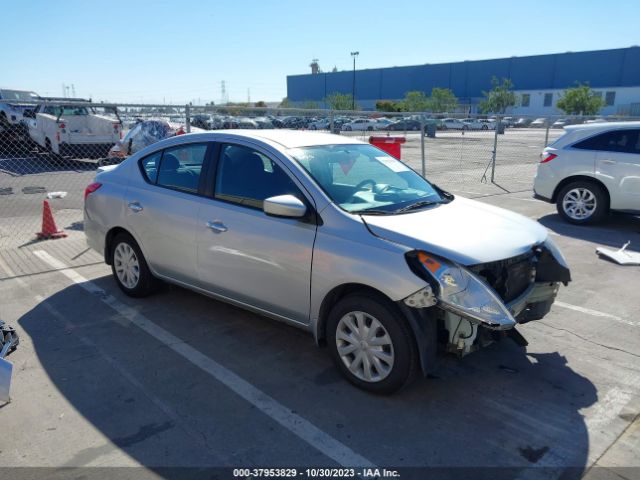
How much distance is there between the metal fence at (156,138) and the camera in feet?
31.9

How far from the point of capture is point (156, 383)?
361cm

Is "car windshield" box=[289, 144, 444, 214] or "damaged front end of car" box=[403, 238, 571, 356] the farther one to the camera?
"car windshield" box=[289, 144, 444, 214]

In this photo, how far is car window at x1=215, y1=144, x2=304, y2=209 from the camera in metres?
3.89

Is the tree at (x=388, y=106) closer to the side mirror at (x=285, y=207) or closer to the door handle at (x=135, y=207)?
the door handle at (x=135, y=207)

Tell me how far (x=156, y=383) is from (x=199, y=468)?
1014mm

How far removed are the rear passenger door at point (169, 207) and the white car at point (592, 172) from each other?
6.75 metres

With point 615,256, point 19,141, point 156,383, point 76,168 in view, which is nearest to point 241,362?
point 156,383

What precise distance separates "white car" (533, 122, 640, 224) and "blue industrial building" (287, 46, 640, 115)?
65137mm

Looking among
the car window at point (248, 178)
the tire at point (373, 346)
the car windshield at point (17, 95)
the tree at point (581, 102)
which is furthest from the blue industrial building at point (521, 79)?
the tire at point (373, 346)

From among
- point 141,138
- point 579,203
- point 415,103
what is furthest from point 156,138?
point 415,103

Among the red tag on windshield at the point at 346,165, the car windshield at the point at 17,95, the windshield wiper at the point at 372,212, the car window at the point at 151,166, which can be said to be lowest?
the windshield wiper at the point at 372,212

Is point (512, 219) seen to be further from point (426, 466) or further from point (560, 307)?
point (426, 466)

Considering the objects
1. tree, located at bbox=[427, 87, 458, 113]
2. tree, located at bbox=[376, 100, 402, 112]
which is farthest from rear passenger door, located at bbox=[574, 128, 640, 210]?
tree, located at bbox=[376, 100, 402, 112]

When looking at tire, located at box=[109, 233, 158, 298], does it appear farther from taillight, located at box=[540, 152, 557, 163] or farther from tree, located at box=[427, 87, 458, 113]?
tree, located at box=[427, 87, 458, 113]
